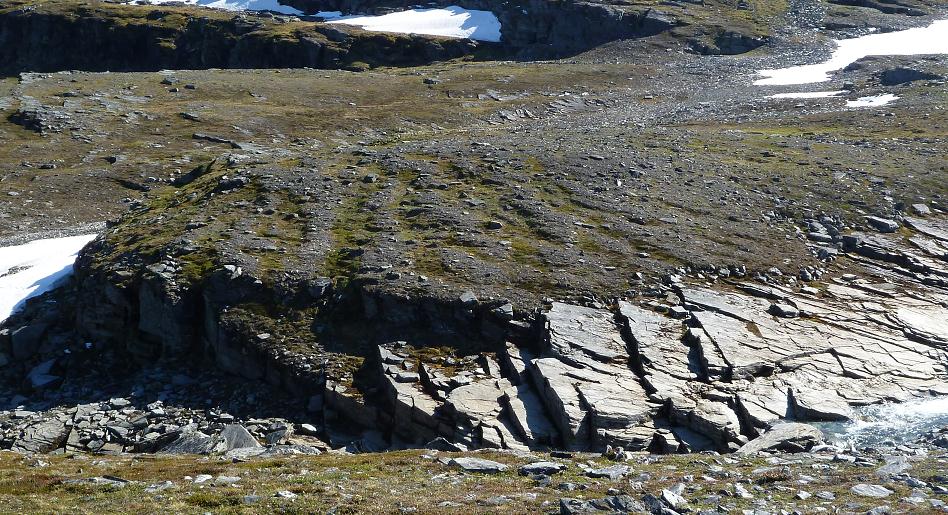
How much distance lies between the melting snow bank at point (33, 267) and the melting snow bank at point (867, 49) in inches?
3092

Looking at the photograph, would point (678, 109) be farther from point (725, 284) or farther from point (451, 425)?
point (451, 425)

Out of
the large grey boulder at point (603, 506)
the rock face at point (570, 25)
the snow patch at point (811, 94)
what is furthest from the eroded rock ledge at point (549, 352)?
the rock face at point (570, 25)

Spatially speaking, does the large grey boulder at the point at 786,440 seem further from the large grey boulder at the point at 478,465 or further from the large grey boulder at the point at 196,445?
the large grey boulder at the point at 196,445

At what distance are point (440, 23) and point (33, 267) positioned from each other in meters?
122

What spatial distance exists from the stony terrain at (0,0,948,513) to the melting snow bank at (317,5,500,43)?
91392mm

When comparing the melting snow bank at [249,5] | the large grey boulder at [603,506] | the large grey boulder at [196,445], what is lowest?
the large grey boulder at [196,445]

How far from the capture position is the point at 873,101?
8306 cm

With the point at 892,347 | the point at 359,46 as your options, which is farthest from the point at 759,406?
the point at 359,46

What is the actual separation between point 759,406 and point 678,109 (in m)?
65.4

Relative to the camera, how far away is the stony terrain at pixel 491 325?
21391 millimetres

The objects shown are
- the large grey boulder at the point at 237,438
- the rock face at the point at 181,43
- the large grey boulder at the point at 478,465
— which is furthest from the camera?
the rock face at the point at 181,43

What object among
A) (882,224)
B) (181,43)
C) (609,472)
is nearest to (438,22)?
(181,43)

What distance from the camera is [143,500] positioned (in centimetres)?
1877

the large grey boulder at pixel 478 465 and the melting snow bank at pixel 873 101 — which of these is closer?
the large grey boulder at pixel 478 465
